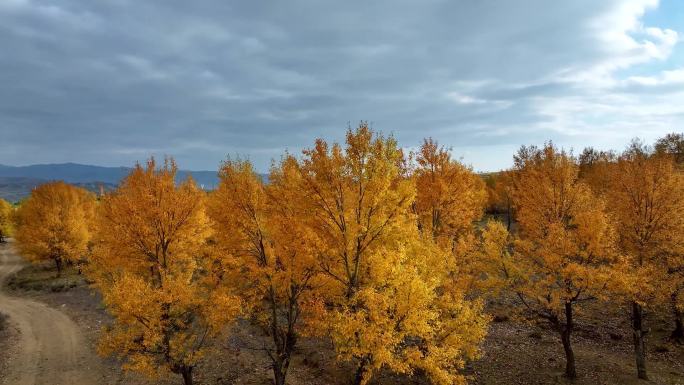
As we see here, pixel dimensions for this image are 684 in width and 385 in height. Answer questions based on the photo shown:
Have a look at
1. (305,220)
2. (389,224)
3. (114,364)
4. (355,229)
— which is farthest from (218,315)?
Answer: (114,364)

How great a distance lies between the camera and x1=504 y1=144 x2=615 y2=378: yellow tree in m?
22.6

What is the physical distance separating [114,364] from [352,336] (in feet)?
74.8

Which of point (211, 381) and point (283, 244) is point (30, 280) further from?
point (283, 244)

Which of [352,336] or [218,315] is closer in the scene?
[352,336]

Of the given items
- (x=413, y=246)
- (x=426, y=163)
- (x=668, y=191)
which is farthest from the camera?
(x=426, y=163)

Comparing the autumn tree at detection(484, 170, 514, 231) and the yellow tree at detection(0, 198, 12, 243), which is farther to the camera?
the yellow tree at detection(0, 198, 12, 243)

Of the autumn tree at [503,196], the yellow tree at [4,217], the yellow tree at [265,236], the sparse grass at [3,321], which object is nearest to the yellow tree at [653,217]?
the yellow tree at [265,236]

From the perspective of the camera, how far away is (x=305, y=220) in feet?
67.2

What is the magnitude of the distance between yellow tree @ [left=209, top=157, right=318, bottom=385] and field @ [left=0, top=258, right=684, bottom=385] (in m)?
7.35

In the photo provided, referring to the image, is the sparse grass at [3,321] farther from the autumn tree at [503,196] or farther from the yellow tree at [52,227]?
the autumn tree at [503,196]

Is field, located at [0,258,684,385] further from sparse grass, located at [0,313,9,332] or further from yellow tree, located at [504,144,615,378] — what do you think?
yellow tree, located at [504,144,615,378]

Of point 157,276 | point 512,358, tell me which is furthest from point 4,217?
point 512,358

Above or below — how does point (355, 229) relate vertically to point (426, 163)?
below

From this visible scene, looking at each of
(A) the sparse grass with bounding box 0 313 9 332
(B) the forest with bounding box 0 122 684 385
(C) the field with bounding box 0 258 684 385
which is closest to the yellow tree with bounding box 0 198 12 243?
(A) the sparse grass with bounding box 0 313 9 332
